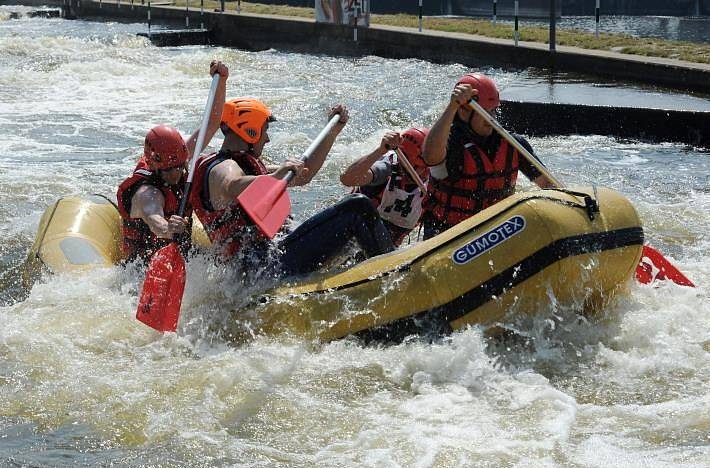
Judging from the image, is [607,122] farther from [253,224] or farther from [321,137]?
[253,224]

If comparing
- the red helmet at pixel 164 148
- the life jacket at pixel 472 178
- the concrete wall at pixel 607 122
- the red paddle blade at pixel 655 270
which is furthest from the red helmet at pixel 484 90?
the concrete wall at pixel 607 122

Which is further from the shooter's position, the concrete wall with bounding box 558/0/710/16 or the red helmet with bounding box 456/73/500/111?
the concrete wall with bounding box 558/0/710/16

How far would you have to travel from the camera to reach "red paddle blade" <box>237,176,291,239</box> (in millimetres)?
4595

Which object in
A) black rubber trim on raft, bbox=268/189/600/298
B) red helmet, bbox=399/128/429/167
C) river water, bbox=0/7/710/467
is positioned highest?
red helmet, bbox=399/128/429/167

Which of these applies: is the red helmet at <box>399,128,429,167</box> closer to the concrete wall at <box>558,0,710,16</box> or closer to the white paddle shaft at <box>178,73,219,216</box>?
the white paddle shaft at <box>178,73,219,216</box>

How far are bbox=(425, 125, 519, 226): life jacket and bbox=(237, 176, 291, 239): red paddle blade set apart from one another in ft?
2.81

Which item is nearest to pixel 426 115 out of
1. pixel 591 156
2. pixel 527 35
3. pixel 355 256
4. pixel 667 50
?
pixel 591 156

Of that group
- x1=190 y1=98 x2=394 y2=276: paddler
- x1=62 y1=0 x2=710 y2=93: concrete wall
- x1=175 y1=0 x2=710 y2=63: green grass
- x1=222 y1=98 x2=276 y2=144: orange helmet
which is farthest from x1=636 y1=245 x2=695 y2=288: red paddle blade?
x1=175 y1=0 x2=710 y2=63: green grass

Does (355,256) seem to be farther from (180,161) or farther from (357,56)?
(357,56)

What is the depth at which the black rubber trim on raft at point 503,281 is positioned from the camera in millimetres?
4477

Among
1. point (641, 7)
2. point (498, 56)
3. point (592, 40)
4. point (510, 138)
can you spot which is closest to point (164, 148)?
point (510, 138)

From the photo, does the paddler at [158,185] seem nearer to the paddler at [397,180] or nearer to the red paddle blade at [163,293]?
the red paddle blade at [163,293]

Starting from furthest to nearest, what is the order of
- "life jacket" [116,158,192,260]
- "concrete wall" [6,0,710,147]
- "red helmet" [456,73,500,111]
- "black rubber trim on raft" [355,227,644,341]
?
"concrete wall" [6,0,710,147] < "life jacket" [116,158,192,260] < "red helmet" [456,73,500,111] < "black rubber trim on raft" [355,227,644,341]

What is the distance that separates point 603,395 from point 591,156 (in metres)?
6.16
